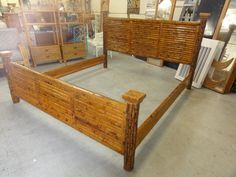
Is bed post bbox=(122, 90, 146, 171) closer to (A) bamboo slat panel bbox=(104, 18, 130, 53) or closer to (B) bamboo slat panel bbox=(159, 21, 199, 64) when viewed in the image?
(B) bamboo slat panel bbox=(159, 21, 199, 64)

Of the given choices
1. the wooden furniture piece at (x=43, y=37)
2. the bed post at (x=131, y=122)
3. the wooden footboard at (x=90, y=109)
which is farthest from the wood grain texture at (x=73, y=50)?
the bed post at (x=131, y=122)

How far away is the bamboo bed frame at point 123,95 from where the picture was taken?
4.58ft

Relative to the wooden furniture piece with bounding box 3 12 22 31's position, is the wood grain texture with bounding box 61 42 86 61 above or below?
below

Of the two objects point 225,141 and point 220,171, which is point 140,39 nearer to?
point 225,141

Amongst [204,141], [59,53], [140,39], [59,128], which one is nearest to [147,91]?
[140,39]

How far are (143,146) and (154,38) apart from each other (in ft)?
6.95

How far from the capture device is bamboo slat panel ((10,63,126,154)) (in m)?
1.41

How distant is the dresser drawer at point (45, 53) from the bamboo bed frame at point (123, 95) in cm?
112

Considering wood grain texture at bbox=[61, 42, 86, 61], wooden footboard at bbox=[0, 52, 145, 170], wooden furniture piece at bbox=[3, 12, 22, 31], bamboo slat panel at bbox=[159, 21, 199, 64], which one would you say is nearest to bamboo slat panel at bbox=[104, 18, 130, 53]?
bamboo slat panel at bbox=[159, 21, 199, 64]

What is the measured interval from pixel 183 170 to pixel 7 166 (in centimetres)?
162

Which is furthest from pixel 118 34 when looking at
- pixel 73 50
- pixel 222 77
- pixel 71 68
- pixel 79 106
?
pixel 79 106

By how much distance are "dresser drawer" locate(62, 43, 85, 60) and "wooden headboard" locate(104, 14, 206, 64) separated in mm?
979

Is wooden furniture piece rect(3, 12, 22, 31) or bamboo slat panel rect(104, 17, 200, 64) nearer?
bamboo slat panel rect(104, 17, 200, 64)

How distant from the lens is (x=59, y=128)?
209 cm
